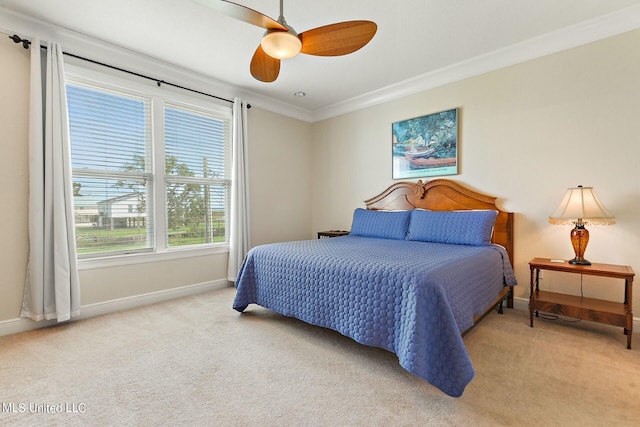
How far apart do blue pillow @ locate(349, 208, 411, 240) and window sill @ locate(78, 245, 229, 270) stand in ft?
5.84

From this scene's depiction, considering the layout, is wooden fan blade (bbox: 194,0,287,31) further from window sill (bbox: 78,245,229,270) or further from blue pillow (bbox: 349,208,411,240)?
window sill (bbox: 78,245,229,270)

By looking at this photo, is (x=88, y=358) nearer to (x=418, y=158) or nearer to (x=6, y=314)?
(x=6, y=314)

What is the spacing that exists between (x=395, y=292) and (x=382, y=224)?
71.4 inches

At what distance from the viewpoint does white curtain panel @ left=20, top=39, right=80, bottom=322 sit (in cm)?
249

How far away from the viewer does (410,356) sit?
5.20 ft

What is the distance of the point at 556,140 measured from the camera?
2816 millimetres

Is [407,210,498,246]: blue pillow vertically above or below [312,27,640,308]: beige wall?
below

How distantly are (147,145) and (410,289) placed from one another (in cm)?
313

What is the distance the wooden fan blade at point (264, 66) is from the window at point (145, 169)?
4.95 ft

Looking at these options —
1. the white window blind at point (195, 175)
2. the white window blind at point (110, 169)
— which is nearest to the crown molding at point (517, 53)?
the white window blind at point (195, 175)

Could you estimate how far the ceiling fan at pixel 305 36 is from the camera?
5.66ft

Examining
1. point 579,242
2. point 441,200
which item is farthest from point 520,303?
point 441,200

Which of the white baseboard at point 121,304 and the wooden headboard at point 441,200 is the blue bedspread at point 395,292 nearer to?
the wooden headboard at point 441,200

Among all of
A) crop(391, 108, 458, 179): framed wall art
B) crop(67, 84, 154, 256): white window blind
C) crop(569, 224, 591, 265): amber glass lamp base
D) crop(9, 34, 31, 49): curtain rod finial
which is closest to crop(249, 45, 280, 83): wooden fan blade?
crop(67, 84, 154, 256): white window blind
